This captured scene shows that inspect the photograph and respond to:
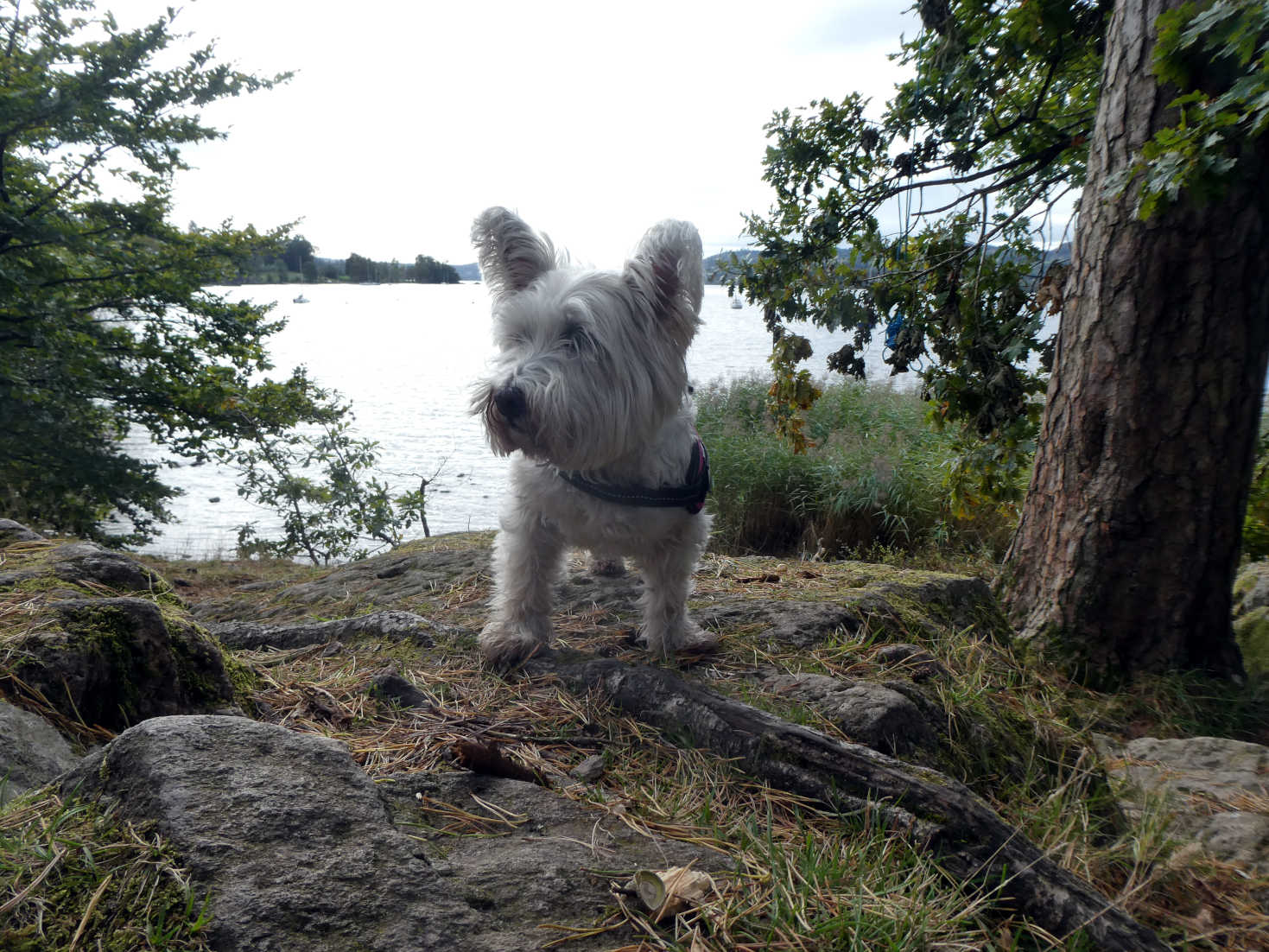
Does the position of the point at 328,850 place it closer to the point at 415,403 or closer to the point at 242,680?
the point at 242,680

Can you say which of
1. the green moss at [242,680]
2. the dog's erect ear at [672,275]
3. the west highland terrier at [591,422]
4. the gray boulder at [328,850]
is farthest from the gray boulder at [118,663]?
the dog's erect ear at [672,275]

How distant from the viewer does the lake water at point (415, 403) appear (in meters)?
13.2

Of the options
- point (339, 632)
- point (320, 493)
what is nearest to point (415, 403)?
point (320, 493)

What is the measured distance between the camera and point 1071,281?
4.41 metres

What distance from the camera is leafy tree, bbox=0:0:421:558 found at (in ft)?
32.3

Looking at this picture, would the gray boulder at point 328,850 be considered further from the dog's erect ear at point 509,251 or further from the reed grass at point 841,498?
the reed grass at point 841,498

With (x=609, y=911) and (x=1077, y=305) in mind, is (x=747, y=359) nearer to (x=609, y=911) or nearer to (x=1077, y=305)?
(x=1077, y=305)

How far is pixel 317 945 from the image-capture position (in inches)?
58.1

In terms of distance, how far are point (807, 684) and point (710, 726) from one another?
57cm

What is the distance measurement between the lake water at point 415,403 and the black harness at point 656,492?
0.41 meters

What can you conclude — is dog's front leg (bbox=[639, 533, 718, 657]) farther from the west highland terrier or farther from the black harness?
the black harness

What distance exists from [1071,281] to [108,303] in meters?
11.5

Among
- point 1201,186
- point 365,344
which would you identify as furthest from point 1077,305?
point 365,344

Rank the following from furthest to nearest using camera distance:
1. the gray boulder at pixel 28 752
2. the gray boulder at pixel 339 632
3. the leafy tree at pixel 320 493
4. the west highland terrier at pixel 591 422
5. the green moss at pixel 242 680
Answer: the leafy tree at pixel 320 493
the gray boulder at pixel 339 632
the west highland terrier at pixel 591 422
the green moss at pixel 242 680
the gray boulder at pixel 28 752
